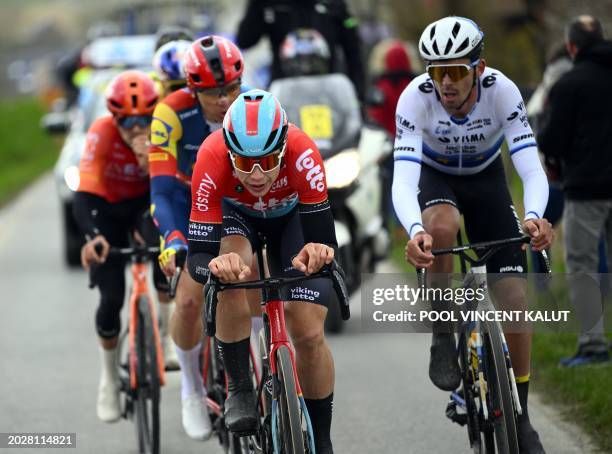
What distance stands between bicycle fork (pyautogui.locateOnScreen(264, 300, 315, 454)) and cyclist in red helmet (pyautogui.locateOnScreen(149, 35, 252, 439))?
3.51 feet

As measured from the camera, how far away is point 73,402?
30.5 ft

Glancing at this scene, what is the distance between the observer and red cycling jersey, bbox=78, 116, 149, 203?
27.5 ft

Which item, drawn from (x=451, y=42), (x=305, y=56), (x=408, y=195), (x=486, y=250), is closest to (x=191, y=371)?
(x=408, y=195)

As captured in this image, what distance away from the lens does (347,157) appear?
11328 mm

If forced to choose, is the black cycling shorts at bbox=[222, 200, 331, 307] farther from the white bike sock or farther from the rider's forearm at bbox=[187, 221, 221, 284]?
the white bike sock

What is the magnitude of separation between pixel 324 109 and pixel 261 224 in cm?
517

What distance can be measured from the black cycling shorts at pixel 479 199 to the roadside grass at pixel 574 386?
2.75 feet

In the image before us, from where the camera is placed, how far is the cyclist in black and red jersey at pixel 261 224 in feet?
19.5

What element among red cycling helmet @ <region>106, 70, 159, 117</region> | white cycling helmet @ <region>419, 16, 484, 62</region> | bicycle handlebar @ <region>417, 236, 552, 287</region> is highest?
red cycling helmet @ <region>106, 70, 159, 117</region>

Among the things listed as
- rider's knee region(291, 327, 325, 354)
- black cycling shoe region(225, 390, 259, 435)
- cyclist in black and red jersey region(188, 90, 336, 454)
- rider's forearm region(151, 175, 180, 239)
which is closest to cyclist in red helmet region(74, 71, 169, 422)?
rider's forearm region(151, 175, 180, 239)

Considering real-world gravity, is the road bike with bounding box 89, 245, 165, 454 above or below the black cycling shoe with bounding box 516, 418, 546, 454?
above

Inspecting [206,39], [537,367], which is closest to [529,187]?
[206,39]

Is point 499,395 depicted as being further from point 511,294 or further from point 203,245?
point 203,245

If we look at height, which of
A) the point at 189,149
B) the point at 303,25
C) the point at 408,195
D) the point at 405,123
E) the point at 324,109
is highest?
the point at 303,25
